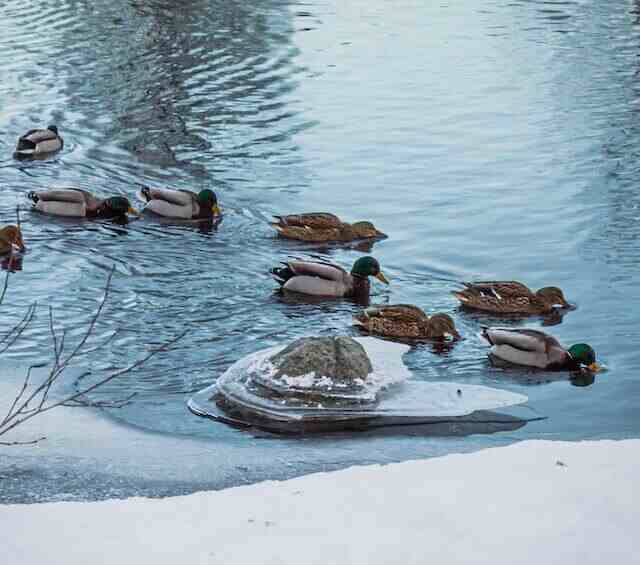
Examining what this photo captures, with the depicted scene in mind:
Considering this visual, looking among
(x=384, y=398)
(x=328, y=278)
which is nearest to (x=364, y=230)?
(x=328, y=278)

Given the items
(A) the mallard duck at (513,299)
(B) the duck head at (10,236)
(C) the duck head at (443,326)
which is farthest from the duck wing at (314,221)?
(C) the duck head at (443,326)

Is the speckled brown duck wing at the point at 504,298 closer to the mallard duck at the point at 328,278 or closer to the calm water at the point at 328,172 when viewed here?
the calm water at the point at 328,172

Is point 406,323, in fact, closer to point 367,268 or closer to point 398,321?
point 398,321

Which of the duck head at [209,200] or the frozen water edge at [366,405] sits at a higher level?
the frozen water edge at [366,405]

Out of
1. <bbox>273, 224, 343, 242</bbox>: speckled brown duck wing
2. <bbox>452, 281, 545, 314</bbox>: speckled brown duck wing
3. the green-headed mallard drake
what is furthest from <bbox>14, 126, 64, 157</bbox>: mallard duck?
<bbox>452, 281, 545, 314</bbox>: speckled brown duck wing

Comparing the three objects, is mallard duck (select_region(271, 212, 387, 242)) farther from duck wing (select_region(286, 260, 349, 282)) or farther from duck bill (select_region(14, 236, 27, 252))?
duck bill (select_region(14, 236, 27, 252))

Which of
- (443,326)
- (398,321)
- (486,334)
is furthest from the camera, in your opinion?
(398,321)

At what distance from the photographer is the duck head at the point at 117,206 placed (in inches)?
519

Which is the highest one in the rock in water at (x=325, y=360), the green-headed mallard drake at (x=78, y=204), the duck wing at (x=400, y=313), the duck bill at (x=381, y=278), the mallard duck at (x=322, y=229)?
the rock in water at (x=325, y=360)

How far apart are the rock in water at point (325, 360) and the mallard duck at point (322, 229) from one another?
3848 millimetres

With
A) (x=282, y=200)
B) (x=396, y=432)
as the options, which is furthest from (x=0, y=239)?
(x=396, y=432)

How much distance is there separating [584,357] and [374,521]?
3610mm

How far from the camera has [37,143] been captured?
15.4m

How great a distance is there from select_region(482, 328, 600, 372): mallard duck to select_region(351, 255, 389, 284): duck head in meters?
1.86
